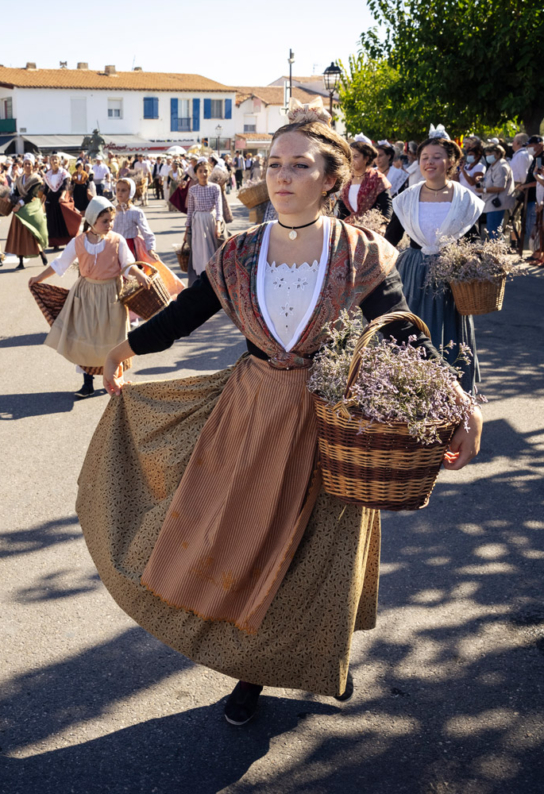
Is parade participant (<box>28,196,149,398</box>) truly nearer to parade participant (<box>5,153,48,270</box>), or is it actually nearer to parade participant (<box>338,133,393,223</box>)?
parade participant (<box>338,133,393,223</box>)

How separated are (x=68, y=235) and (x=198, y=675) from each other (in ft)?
48.0

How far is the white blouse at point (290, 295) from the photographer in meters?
2.75

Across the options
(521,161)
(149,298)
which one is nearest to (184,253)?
(149,298)

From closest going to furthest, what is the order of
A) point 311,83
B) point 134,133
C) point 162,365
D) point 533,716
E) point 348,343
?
point 348,343 → point 533,716 → point 162,365 → point 134,133 → point 311,83

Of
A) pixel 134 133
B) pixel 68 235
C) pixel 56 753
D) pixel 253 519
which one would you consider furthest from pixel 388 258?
pixel 134 133

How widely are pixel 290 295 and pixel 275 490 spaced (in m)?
0.64

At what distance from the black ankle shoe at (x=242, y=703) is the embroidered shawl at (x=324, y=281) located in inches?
46.0

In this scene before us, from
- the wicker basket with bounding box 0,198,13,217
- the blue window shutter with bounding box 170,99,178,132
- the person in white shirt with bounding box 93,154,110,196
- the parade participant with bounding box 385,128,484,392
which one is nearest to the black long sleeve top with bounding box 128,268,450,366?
the parade participant with bounding box 385,128,484,392

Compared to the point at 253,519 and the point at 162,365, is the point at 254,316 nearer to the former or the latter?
the point at 253,519

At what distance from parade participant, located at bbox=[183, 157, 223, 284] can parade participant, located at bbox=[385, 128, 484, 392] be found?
217 inches

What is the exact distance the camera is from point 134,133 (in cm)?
6656

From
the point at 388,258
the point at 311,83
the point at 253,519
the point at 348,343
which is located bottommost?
the point at 253,519

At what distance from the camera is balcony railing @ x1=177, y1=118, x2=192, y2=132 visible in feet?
223

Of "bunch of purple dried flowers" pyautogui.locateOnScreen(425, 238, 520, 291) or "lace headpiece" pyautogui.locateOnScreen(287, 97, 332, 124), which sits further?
"bunch of purple dried flowers" pyautogui.locateOnScreen(425, 238, 520, 291)
